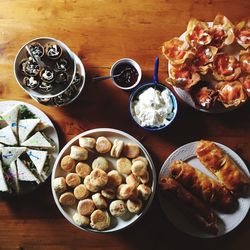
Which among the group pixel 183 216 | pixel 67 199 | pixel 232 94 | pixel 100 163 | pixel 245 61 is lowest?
pixel 183 216

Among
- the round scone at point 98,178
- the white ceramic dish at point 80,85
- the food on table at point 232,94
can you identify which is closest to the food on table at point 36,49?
the white ceramic dish at point 80,85

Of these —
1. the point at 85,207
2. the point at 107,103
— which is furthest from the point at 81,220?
the point at 107,103

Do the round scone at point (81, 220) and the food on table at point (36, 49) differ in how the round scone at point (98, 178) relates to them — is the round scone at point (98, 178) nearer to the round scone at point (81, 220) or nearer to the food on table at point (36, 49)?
the round scone at point (81, 220)

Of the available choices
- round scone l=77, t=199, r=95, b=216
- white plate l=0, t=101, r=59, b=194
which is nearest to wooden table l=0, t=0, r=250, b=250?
white plate l=0, t=101, r=59, b=194

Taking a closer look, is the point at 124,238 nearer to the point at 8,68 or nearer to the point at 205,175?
the point at 205,175

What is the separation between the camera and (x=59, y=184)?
1.68 metres

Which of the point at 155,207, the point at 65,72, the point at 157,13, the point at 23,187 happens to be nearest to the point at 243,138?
the point at 155,207

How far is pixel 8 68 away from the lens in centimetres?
183

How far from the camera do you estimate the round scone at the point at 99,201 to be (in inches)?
66.3

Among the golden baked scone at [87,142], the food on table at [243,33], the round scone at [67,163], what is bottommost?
the round scone at [67,163]

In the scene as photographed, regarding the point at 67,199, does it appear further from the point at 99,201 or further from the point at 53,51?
the point at 53,51

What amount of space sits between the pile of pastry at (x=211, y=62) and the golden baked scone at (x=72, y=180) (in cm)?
54

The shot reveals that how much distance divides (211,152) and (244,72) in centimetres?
35

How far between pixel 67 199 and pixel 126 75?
1.82 feet
